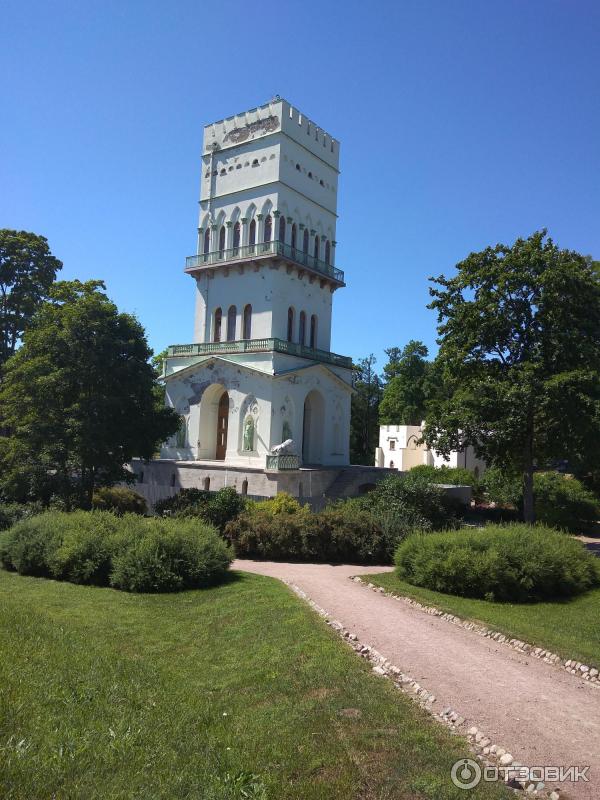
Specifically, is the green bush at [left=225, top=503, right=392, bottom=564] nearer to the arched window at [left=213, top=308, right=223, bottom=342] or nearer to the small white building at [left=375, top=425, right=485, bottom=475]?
the arched window at [left=213, top=308, right=223, bottom=342]

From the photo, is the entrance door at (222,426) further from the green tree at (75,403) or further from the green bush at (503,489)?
the green bush at (503,489)

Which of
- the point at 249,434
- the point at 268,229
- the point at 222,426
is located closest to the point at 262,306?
the point at 268,229

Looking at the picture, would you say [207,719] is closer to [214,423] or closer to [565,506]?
[565,506]

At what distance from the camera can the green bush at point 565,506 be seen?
2348 cm

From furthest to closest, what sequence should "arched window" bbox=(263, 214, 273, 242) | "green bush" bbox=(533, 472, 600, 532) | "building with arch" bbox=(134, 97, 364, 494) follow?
"arched window" bbox=(263, 214, 273, 242), "building with arch" bbox=(134, 97, 364, 494), "green bush" bbox=(533, 472, 600, 532)

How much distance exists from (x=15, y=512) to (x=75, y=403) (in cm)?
429

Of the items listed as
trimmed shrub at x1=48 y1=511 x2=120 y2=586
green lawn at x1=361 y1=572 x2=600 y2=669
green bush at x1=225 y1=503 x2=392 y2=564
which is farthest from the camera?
green bush at x1=225 y1=503 x2=392 y2=564

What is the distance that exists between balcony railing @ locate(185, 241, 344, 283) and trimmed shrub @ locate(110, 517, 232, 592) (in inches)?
761

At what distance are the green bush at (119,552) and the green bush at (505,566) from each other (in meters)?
5.02

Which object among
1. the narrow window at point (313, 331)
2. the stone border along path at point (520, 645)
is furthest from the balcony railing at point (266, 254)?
the stone border along path at point (520, 645)

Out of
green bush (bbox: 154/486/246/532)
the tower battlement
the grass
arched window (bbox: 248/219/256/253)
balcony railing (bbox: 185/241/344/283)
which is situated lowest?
the grass

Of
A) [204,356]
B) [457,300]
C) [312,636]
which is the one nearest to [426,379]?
[204,356]

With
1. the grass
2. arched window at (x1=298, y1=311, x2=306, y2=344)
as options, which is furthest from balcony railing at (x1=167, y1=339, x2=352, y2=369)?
the grass

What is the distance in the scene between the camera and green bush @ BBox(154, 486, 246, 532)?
1956 cm
